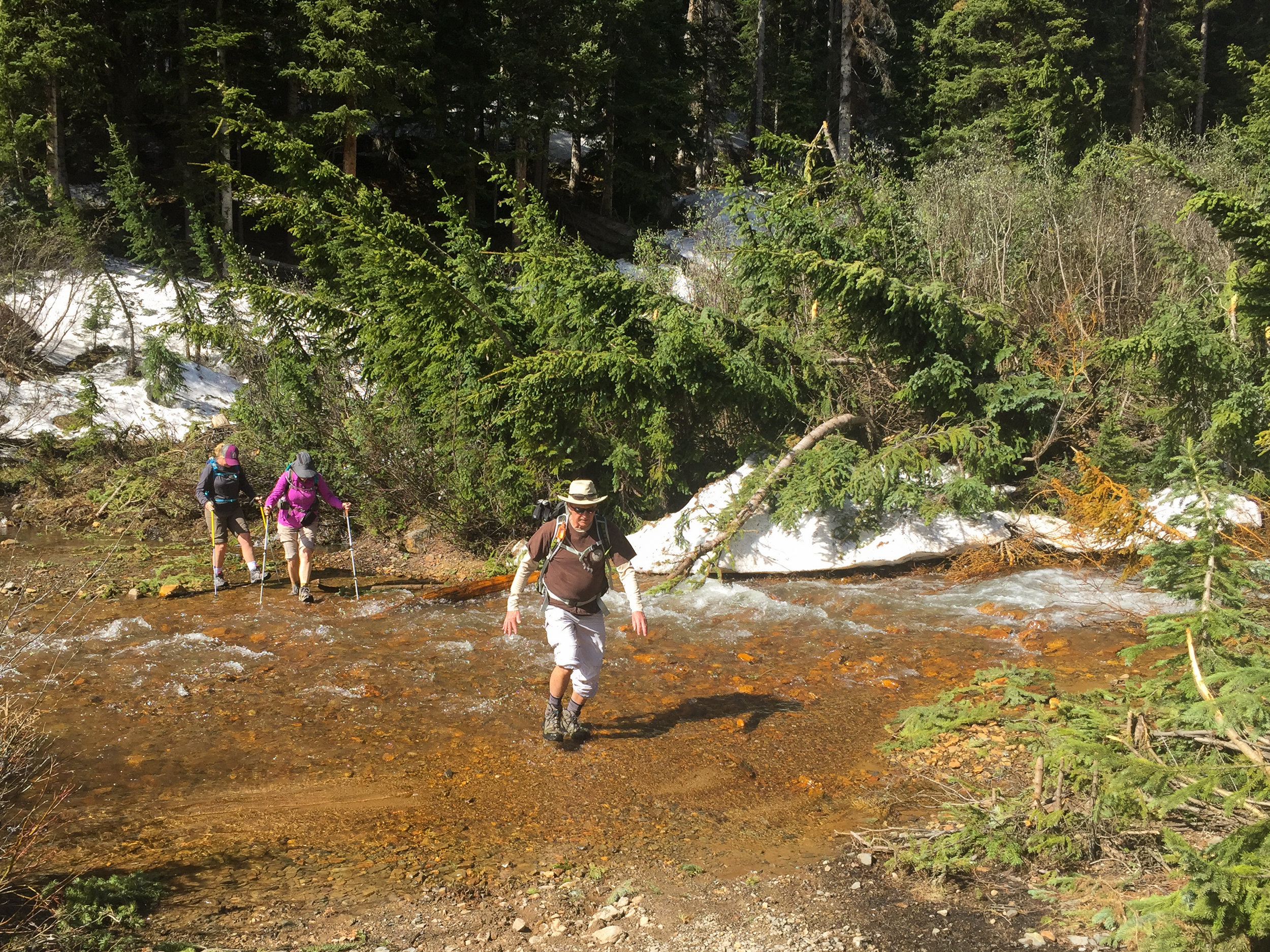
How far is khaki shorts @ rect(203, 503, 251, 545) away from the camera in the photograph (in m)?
10.4

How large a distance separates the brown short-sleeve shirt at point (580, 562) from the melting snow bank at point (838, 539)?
14.0ft

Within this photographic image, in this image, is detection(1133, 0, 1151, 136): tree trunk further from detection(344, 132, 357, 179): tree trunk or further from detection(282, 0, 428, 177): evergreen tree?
detection(344, 132, 357, 179): tree trunk

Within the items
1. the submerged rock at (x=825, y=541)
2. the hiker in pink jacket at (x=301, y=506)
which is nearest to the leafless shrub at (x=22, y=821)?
the hiker in pink jacket at (x=301, y=506)

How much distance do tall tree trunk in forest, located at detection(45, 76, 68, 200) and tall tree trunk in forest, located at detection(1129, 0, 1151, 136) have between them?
29.2 meters

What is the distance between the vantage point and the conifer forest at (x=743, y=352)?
4.82m

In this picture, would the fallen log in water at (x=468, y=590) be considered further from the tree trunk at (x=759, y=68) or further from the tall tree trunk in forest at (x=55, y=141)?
the tree trunk at (x=759, y=68)

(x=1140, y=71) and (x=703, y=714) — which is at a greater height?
(x=1140, y=71)

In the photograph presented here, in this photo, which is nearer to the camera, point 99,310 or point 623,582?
point 623,582

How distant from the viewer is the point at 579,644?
6.55 metres

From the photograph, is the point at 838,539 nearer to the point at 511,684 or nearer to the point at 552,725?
the point at 511,684

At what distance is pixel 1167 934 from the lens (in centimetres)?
358

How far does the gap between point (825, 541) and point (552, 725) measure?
5484mm

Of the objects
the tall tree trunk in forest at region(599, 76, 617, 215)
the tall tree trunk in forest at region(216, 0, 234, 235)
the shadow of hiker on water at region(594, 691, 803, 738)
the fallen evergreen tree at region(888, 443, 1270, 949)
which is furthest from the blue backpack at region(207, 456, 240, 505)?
the tall tree trunk in forest at region(599, 76, 617, 215)

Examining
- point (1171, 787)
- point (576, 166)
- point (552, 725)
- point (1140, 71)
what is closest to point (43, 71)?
point (576, 166)
